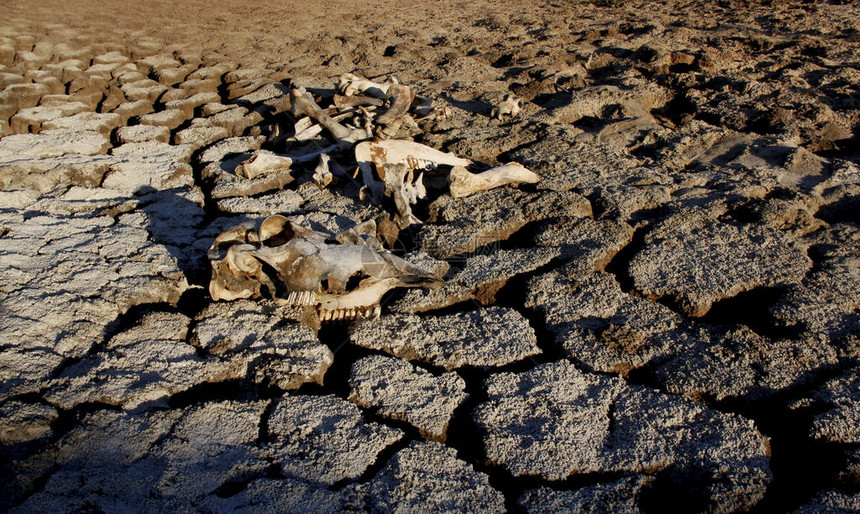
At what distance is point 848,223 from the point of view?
2938 mm

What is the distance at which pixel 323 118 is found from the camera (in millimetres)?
4000

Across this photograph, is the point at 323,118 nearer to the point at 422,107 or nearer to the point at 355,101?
the point at 355,101

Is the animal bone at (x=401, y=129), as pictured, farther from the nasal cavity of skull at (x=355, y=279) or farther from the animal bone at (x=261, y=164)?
the nasal cavity of skull at (x=355, y=279)

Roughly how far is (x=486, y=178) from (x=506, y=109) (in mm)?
1185

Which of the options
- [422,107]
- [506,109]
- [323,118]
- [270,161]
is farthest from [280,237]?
[506,109]

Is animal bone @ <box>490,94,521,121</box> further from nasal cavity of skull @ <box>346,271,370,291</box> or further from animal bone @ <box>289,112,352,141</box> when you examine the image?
nasal cavity of skull @ <box>346,271,370,291</box>

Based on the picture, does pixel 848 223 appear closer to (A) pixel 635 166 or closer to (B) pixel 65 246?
(A) pixel 635 166

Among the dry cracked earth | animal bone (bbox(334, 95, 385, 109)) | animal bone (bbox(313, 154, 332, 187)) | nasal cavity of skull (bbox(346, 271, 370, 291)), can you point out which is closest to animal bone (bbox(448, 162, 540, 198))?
the dry cracked earth

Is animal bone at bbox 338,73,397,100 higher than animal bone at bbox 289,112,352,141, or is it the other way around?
animal bone at bbox 338,73,397,100

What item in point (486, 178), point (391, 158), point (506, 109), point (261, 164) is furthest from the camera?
point (506, 109)

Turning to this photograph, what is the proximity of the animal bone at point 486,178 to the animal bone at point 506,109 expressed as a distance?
3.30 ft

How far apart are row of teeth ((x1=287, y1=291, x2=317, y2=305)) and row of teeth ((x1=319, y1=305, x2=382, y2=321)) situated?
7 centimetres

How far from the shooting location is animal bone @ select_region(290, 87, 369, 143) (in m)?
3.91

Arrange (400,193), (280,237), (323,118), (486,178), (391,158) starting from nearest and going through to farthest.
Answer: (280,237) < (400,193) < (486,178) < (391,158) < (323,118)
